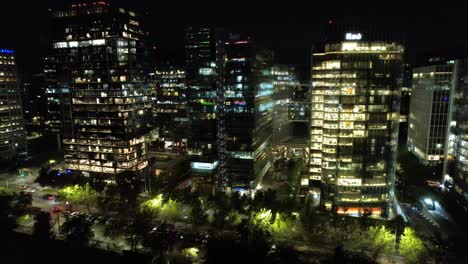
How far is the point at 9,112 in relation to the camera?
388ft

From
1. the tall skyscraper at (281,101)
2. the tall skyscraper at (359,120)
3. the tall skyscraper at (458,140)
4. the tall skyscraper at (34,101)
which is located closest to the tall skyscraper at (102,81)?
the tall skyscraper at (281,101)

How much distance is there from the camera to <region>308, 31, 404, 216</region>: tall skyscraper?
7012 centimetres

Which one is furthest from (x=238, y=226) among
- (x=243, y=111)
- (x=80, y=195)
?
(x=80, y=195)

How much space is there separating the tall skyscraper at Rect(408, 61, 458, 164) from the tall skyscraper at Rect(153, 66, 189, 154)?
8994cm

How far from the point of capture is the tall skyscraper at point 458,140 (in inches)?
2851

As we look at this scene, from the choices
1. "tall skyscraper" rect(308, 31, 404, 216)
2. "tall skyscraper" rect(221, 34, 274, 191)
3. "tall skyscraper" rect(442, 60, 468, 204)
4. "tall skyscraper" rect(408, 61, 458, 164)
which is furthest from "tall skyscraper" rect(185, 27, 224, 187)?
"tall skyscraper" rect(408, 61, 458, 164)

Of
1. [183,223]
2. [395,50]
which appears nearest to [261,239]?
[183,223]

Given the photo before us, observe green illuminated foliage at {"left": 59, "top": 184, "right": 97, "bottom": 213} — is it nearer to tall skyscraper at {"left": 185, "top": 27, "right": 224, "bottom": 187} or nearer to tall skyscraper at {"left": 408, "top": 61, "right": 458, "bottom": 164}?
tall skyscraper at {"left": 185, "top": 27, "right": 224, "bottom": 187}

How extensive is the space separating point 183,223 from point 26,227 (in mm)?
35716

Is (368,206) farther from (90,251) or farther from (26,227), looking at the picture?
(26,227)

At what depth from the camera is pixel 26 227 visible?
6956cm

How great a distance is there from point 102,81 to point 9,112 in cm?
5321

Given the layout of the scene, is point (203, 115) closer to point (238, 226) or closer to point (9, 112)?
point (238, 226)

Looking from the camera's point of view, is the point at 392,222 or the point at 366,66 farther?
the point at 366,66
